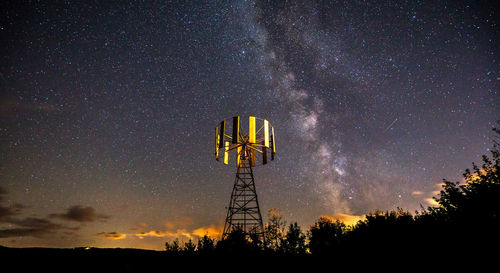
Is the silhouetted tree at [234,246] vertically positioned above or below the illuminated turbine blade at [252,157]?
below

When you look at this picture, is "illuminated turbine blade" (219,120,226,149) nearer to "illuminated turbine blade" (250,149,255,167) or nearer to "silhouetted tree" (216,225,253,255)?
"illuminated turbine blade" (250,149,255,167)

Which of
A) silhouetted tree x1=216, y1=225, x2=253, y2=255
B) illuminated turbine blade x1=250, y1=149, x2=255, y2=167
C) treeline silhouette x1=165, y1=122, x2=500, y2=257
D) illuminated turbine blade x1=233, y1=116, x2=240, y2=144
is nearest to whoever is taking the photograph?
treeline silhouette x1=165, y1=122, x2=500, y2=257

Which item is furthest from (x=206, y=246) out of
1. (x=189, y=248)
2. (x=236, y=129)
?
(x=236, y=129)

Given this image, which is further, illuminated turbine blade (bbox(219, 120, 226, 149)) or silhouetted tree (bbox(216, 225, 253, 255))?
illuminated turbine blade (bbox(219, 120, 226, 149))

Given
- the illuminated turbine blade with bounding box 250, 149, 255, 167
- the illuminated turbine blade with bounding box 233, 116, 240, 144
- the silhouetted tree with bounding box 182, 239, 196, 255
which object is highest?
the illuminated turbine blade with bounding box 233, 116, 240, 144

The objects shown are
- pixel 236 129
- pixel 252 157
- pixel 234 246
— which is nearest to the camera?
pixel 234 246

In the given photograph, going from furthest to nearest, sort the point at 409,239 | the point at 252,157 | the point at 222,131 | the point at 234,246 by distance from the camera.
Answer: the point at 252,157 → the point at 222,131 → the point at 234,246 → the point at 409,239

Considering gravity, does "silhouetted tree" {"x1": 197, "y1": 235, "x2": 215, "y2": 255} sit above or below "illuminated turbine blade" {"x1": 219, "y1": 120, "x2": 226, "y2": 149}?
below

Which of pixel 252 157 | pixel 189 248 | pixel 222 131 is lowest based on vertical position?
pixel 189 248


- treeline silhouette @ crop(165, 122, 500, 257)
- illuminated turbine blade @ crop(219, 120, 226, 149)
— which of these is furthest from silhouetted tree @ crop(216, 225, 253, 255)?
illuminated turbine blade @ crop(219, 120, 226, 149)

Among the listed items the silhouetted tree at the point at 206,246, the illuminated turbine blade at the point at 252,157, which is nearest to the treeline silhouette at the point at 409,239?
the silhouetted tree at the point at 206,246

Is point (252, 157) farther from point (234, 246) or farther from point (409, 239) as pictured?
point (409, 239)

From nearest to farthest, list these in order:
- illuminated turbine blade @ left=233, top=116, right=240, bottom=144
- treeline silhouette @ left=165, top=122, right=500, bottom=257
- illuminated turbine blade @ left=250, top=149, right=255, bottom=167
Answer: treeline silhouette @ left=165, top=122, right=500, bottom=257 → illuminated turbine blade @ left=233, top=116, right=240, bottom=144 → illuminated turbine blade @ left=250, top=149, right=255, bottom=167

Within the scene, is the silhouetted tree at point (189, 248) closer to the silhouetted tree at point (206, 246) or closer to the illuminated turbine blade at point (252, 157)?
the silhouetted tree at point (206, 246)
